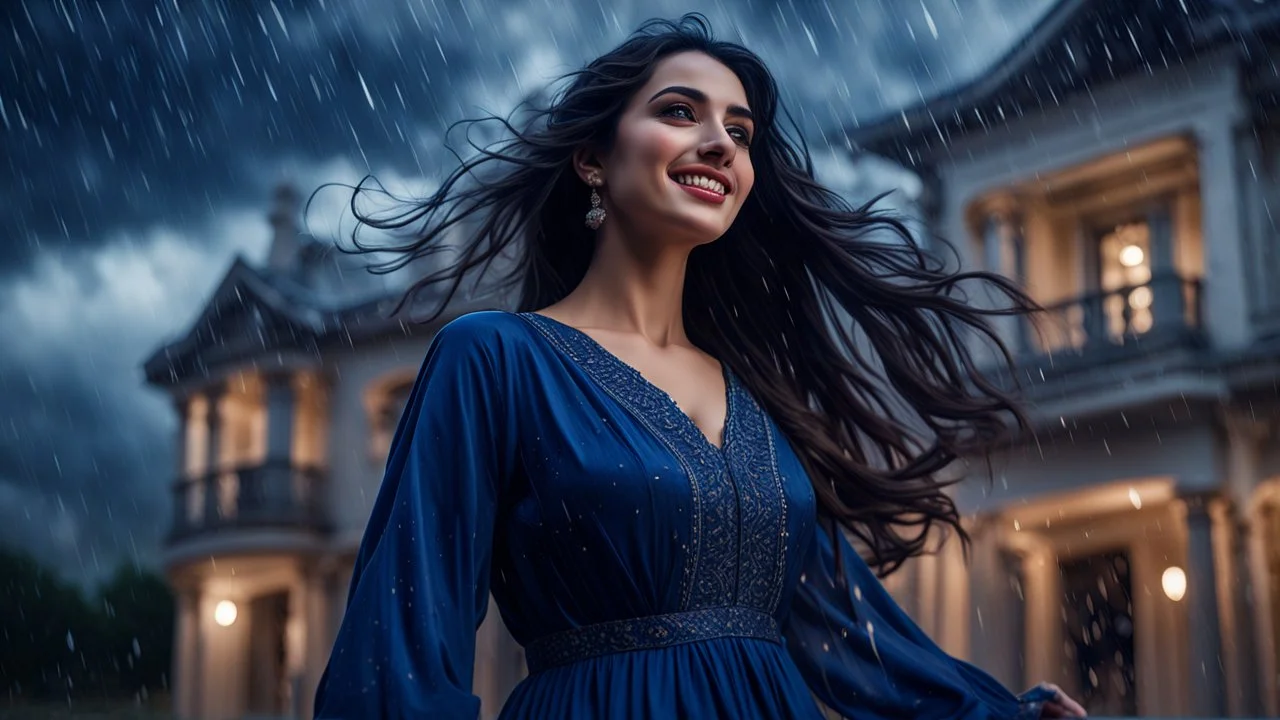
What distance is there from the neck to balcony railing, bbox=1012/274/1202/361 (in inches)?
370

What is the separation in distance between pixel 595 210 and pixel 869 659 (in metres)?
0.93

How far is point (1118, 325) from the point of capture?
1288 cm

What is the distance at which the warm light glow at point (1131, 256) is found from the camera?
520 inches

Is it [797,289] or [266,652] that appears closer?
[797,289]

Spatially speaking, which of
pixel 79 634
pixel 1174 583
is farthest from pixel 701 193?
pixel 79 634

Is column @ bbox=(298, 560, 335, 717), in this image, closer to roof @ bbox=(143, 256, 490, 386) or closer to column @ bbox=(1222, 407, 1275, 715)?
roof @ bbox=(143, 256, 490, 386)

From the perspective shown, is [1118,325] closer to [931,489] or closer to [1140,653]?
[1140,653]

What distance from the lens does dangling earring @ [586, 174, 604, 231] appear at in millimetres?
2932

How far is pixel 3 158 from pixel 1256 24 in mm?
46451

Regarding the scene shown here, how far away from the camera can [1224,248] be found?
1222cm

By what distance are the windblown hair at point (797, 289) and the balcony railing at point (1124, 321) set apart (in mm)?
8990

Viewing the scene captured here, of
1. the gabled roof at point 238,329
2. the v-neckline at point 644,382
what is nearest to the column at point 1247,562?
the v-neckline at point 644,382

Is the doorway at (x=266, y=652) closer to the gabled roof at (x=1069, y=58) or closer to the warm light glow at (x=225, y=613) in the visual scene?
the warm light glow at (x=225, y=613)

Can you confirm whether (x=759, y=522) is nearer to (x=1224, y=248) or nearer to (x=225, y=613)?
(x=1224, y=248)
